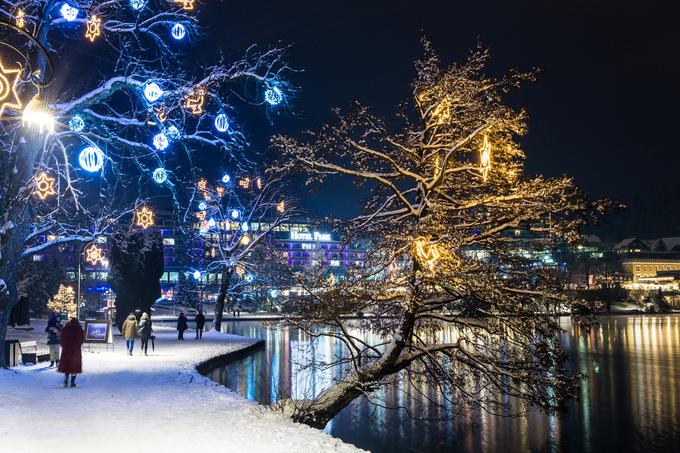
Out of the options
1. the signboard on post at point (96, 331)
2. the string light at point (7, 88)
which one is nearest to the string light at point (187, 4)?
the string light at point (7, 88)

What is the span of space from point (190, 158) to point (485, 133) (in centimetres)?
1003

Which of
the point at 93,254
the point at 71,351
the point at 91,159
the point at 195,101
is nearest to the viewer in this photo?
the point at 71,351

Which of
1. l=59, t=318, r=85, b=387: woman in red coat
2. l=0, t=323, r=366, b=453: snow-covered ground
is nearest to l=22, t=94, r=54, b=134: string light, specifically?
l=59, t=318, r=85, b=387: woman in red coat

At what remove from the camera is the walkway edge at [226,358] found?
22444 mm

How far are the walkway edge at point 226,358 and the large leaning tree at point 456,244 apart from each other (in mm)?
11042

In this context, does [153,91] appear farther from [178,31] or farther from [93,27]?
[93,27]

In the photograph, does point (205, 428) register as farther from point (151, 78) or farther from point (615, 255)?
point (615, 255)

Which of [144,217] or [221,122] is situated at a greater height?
[221,122]

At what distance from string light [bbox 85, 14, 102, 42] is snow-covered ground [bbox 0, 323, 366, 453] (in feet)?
30.7

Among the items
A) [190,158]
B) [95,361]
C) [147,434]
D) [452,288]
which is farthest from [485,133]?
[95,361]

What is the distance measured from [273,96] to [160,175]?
423 cm

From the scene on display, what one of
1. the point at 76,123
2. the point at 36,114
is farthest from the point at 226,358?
the point at 36,114

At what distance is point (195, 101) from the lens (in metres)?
17.6

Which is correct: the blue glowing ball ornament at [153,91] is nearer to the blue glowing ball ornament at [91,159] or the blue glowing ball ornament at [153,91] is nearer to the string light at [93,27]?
the string light at [93,27]
